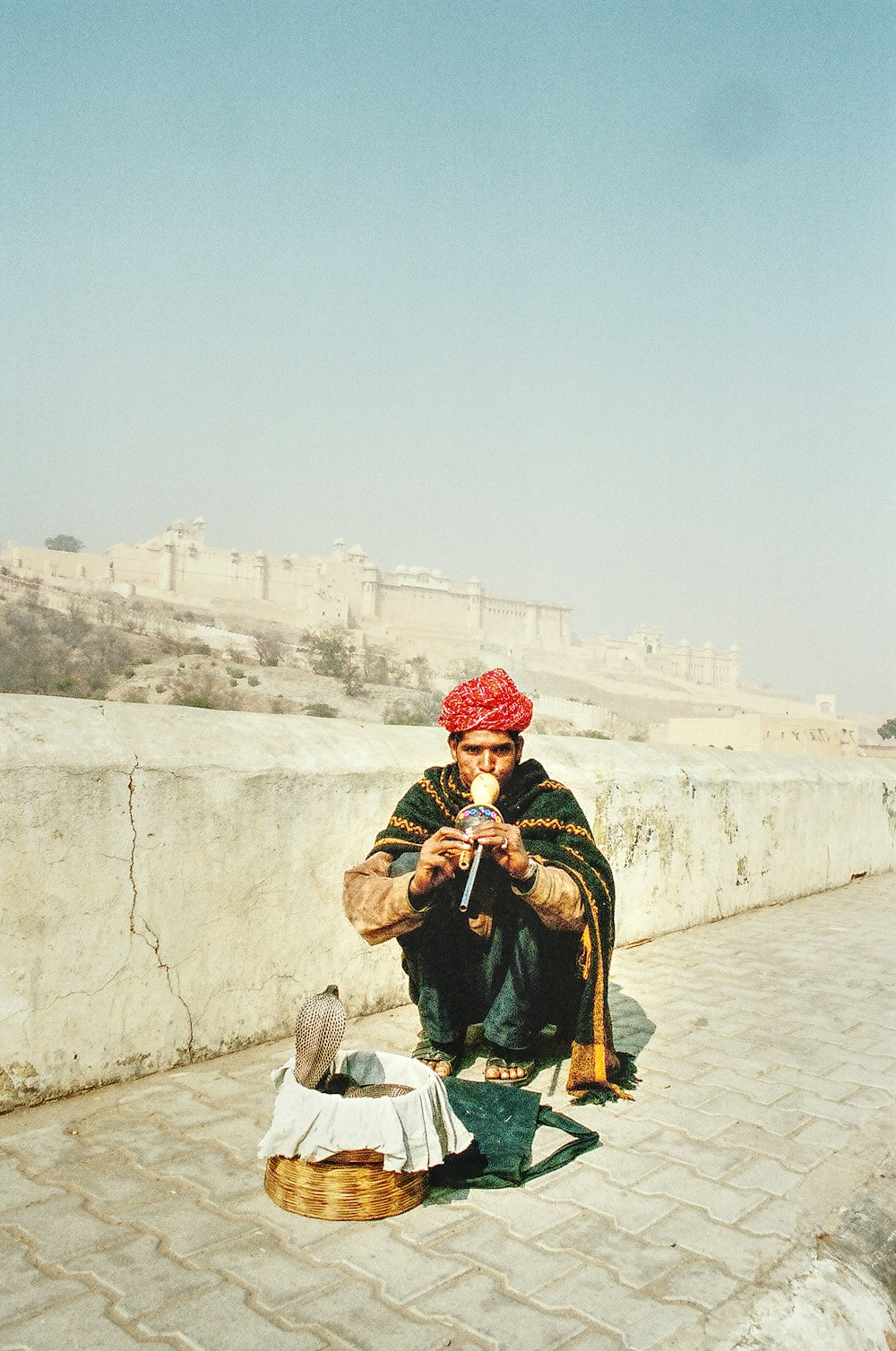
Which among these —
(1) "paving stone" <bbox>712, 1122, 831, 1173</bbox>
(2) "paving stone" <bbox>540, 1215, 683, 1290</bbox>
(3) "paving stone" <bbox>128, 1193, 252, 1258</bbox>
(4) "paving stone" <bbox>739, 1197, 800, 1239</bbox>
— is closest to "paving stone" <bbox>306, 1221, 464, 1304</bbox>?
(2) "paving stone" <bbox>540, 1215, 683, 1290</bbox>

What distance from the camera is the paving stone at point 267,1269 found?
6.29ft

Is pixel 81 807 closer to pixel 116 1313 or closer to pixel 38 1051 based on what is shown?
pixel 38 1051

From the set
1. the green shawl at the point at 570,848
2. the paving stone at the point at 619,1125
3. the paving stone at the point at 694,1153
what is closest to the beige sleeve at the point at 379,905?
the green shawl at the point at 570,848

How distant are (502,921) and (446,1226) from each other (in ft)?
3.10

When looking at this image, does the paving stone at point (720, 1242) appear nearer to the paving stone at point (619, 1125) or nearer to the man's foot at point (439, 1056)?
the paving stone at point (619, 1125)

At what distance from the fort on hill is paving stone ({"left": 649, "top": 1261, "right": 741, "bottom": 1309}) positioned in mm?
61232

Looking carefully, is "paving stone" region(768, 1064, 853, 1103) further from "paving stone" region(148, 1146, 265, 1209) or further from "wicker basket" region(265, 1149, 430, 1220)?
"paving stone" region(148, 1146, 265, 1209)

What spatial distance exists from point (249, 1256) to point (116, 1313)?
0.98 feet

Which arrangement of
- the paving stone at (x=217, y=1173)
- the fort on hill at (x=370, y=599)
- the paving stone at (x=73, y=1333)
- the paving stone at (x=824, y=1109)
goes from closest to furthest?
the paving stone at (x=73, y=1333), the paving stone at (x=217, y=1173), the paving stone at (x=824, y=1109), the fort on hill at (x=370, y=599)

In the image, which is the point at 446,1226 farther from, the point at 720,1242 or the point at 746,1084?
the point at 746,1084

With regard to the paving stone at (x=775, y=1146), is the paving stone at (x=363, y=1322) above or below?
above

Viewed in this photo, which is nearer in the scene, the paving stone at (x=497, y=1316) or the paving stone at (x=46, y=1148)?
the paving stone at (x=497, y=1316)

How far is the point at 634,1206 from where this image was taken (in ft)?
7.62

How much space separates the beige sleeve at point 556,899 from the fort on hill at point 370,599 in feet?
198
